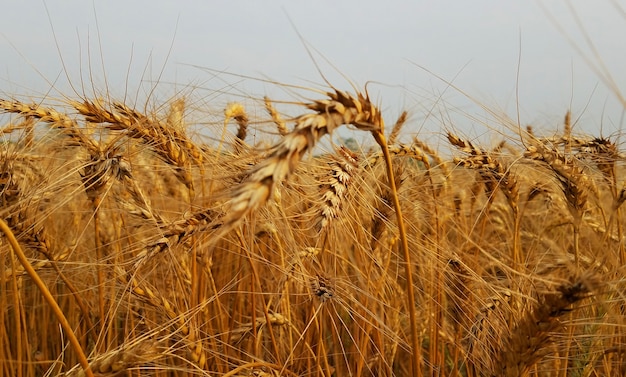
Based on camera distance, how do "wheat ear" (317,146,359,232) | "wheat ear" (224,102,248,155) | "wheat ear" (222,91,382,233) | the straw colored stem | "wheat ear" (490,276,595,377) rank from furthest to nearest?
"wheat ear" (224,102,248,155) < "wheat ear" (317,146,359,232) < the straw colored stem < "wheat ear" (490,276,595,377) < "wheat ear" (222,91,382,233)

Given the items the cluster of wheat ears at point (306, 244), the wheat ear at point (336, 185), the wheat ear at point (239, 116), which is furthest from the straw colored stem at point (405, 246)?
the wheat ear at point (239, 116)

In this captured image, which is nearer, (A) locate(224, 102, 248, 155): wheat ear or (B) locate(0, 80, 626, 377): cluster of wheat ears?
(B) locate(0, 80, 626, 377): cluster of wheat ears

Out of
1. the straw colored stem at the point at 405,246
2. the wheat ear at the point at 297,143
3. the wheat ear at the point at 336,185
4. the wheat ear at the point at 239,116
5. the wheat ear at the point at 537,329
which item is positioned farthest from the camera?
the wheat ear at the point at 239,116

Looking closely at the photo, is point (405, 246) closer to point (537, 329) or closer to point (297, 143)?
point (537, 329)

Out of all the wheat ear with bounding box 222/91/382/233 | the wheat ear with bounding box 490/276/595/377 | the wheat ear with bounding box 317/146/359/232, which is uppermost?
the wheat ear with bounding box 222/91/382/233

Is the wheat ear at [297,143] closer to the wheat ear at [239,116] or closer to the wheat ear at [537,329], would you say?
the wheat ear at [537,329]

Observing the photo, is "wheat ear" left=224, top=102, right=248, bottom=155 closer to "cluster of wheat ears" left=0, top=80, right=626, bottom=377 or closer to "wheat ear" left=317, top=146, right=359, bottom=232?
"cluster of wheat ears" left=0, top=80, right=626, bottom=377

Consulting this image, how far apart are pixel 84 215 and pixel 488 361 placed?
2.12 m

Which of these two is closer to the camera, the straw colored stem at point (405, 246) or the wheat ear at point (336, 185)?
the straw colored stem at point (405, 246)

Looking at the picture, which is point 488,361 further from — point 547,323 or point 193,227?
point 193,227

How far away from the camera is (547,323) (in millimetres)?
1087

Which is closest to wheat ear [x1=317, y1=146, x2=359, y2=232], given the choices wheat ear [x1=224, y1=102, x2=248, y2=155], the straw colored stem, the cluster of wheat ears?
the cluster of wheat ears

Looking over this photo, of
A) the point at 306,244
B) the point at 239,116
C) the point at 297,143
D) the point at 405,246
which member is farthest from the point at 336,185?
the point at 239,116

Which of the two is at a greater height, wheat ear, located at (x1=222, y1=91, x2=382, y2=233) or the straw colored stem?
wheat ear, located at (x1=222, y1=91, x2=382, y2=233)
